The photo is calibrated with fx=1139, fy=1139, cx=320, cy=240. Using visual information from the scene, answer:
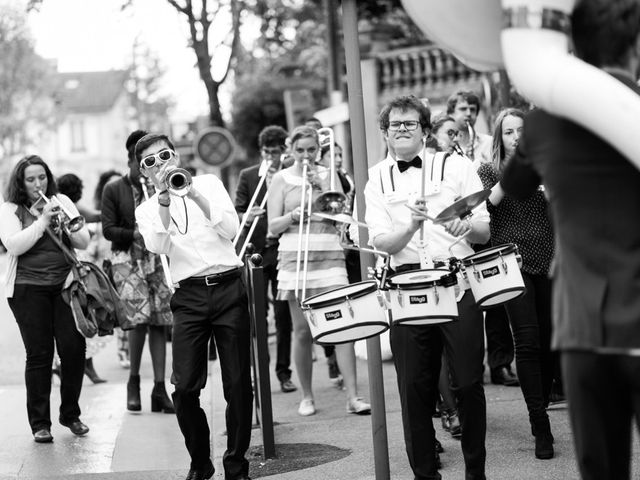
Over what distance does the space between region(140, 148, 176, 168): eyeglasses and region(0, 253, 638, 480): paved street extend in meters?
1.94

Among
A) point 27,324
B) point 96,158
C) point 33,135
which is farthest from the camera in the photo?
point 96,158

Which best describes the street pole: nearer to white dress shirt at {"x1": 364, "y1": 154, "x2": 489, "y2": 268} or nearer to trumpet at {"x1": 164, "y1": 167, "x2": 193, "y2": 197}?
white dress shirt at {"x1": 364, "y1": 154, "x2": 489, "y2": 268}

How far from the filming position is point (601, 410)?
3363mm

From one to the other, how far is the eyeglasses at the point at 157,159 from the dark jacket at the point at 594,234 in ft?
10.5

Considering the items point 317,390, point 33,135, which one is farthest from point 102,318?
point 33,135

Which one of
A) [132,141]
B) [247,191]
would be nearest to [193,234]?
[132,141]

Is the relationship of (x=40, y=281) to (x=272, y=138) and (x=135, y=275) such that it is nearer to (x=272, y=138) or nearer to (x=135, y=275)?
(x=135, y=275)

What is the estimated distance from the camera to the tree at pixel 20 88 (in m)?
48.8

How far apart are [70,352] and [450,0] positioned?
4951 millimetres

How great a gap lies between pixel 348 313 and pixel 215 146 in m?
12.9

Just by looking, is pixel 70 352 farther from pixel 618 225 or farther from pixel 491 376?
pixel 618 225

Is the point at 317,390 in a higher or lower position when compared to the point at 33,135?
lower

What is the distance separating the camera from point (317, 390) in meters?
9.82

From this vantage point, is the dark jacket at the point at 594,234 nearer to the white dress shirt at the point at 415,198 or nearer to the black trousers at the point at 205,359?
the white dress shirt at the point at 415,198
